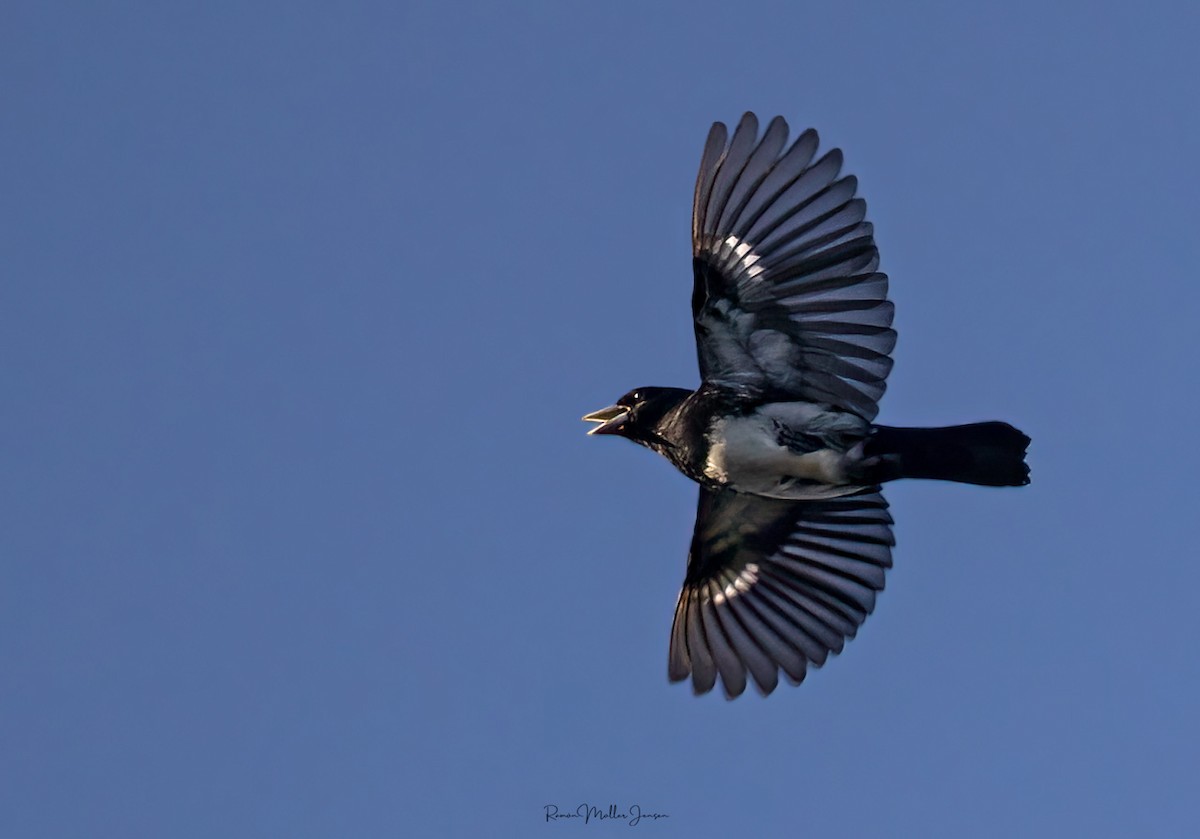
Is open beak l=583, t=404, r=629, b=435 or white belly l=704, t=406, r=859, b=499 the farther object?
open beak l=583, t=404, r=629, b=435

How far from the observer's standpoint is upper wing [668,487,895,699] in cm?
831

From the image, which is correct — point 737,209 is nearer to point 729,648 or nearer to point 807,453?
point 807,453

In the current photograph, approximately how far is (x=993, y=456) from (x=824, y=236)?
131cm

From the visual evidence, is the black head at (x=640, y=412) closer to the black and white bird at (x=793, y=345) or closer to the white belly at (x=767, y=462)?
the black and white bird at (x=793, y=345)

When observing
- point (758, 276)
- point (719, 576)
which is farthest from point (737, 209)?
point (719, 576)

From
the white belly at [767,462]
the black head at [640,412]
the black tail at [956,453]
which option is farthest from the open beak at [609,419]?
the black tail at [956,453]

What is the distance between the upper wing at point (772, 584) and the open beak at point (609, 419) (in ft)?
1.91

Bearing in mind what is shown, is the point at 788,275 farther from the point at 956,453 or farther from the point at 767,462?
the point at 956,453

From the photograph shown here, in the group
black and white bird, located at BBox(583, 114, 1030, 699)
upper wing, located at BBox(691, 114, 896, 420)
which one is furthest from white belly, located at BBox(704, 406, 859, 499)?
upper wing, located at BBox(691, 114, 896, 420)

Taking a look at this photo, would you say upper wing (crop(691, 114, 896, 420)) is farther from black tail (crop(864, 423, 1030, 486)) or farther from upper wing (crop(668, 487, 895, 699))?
upper wing (crop(668, 487, 895, 699))

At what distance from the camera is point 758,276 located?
7.55m

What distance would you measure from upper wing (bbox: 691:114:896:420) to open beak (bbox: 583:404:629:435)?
3.06 ft

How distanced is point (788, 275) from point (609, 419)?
152cm

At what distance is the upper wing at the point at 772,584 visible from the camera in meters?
8.31
